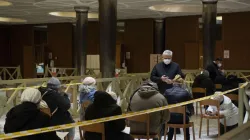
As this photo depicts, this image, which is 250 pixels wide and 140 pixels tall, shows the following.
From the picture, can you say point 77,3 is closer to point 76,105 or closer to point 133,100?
point 76,105

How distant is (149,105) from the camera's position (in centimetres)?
479

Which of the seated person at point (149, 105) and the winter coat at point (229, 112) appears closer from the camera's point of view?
the seated person at point (149, 105)

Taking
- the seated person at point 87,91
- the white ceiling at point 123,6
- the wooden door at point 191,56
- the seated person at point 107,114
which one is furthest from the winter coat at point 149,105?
the wooden door at point 191,56

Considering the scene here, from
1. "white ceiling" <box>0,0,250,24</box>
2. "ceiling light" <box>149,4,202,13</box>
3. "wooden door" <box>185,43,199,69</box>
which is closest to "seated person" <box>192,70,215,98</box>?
"white ceiling" <box>0,0,250,24</box>

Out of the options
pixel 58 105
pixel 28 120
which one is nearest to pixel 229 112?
pixel 58 105

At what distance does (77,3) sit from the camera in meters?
14.0

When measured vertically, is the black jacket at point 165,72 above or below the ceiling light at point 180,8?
below

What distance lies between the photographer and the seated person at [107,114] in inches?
154

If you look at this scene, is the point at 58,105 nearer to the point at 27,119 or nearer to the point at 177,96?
the point at 27,119

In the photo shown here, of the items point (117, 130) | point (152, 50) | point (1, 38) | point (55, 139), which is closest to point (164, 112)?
point (117, 130)

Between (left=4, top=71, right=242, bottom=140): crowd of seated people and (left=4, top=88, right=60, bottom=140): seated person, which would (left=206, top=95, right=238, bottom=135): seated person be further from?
(left=4, top=88, right=60, bottom=140): seated person

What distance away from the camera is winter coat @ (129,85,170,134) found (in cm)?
473

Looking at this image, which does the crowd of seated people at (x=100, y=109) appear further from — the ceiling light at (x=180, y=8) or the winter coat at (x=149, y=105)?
the ceiling light at (x=180, y=8)

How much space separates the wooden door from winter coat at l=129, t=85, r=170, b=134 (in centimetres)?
1346
